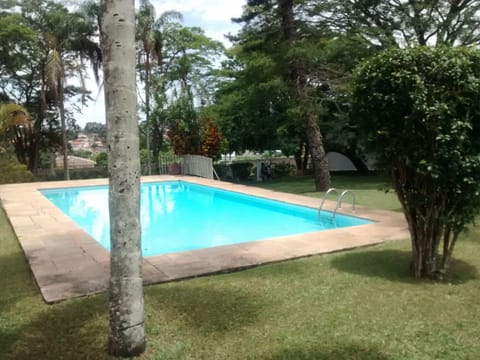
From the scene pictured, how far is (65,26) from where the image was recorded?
60.8 feet

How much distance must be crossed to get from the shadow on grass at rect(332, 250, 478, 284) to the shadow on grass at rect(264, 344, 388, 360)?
1.70m

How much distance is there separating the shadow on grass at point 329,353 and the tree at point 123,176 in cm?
102

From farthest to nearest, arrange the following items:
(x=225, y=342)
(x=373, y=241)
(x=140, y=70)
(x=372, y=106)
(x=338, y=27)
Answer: (x=140, y=70) → (x=338, y=27) → (x=373, y=241) → (x=372, y=106) → (x=225, y=342)

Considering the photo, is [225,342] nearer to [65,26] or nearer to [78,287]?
[78,287]

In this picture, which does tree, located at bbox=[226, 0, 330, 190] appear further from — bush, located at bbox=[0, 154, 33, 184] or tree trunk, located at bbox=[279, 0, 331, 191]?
bush, located at bbox=[0, 154, 33, 184]

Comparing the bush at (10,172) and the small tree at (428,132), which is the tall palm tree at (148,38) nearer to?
the bush at (10,172)

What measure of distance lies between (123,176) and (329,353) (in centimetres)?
188

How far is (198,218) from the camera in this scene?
35.9 ft

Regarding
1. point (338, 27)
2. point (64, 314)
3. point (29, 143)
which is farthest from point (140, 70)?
point (64, 314)

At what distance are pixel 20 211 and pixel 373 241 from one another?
790 cm

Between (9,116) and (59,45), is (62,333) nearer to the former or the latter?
(9,116)

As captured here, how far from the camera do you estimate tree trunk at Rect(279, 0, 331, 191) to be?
40.6ft

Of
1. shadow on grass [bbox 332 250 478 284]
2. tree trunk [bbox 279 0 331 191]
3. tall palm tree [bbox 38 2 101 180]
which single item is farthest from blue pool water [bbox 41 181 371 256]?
tall palm tree [bbox 38 2 101 180]

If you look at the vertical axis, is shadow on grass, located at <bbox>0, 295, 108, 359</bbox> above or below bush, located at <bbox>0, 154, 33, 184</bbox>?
below
